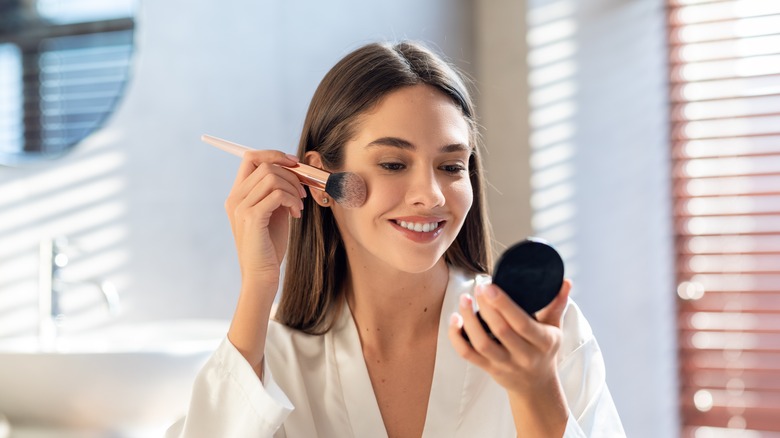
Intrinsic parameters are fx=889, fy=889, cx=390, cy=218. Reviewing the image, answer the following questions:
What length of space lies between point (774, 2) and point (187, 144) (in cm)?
157

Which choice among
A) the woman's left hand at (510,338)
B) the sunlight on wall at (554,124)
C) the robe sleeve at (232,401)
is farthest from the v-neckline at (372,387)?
the sunlight on wall at (554,124)

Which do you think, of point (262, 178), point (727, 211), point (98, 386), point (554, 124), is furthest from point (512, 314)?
point (727, 211)

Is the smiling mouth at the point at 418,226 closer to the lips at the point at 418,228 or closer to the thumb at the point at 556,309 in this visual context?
the lips at the point at 418,228

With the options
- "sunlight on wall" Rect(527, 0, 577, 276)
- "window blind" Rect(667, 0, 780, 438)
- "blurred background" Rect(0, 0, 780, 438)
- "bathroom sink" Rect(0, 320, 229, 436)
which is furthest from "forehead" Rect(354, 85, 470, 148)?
"window blind" Rect(667, 0, 780, 438)

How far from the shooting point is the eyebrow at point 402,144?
110cm

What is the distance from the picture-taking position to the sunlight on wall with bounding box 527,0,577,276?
2.44 metres

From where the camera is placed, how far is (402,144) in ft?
3.63

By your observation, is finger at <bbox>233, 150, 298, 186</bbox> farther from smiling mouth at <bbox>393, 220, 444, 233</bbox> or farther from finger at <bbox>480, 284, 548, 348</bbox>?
finger at <bbox>480, 284, 548, 348</bbox>

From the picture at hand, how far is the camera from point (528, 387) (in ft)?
2.62

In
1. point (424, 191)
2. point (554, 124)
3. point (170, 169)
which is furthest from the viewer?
point (554, 124)

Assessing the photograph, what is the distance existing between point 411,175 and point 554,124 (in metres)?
1.43

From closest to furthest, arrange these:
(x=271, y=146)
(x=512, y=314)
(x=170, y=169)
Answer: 1. (x=512, y=314)
2. (x=170, y=169)
3. (x=271, y=146)

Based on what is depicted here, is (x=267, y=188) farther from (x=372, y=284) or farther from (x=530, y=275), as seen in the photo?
(x=530, y=275)

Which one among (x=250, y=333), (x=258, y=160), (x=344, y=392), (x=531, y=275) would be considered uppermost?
(x=258, y=160)
